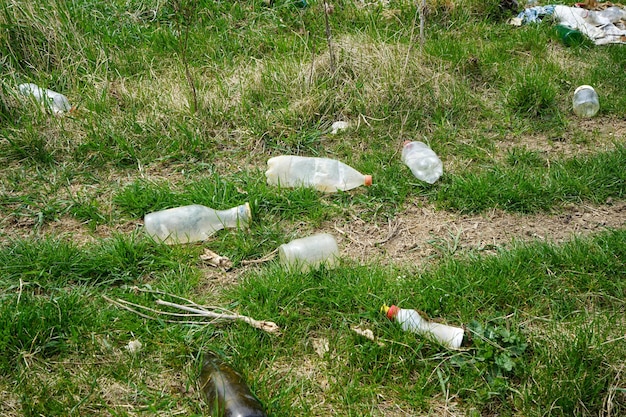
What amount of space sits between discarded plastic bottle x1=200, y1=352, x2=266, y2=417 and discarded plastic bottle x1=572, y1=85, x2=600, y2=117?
3.33 m

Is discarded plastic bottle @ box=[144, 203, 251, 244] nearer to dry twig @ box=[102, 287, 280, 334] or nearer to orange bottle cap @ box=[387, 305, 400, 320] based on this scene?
dry twig @ box=[102, 287, 280, 334]

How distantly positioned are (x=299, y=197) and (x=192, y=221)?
2.08 ft

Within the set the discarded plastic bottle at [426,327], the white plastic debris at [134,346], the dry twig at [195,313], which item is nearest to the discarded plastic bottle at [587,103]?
the discarded plastic bottle at [426,327]

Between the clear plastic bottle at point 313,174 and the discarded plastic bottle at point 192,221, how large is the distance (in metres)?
0.40

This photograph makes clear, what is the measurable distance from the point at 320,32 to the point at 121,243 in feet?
9.90

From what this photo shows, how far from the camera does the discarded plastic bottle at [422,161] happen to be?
381 cm

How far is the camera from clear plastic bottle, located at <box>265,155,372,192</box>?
3.77m

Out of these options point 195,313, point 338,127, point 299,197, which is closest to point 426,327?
point 195,313

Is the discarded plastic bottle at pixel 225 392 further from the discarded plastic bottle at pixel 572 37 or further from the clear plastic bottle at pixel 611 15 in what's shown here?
the clear plastic bottle at pixel 611 15

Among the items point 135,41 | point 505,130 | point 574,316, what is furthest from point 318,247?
point 135,41

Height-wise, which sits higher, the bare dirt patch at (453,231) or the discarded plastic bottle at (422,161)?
the discarded plastic bottle at (422,161)

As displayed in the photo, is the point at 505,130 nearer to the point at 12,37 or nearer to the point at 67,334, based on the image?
the point at 67,334

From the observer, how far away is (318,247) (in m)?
3.21

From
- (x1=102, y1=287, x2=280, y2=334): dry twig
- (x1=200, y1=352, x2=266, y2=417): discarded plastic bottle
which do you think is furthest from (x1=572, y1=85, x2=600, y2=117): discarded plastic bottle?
(x1=200, y1=352, x2=266, y2=417): discarded plastic bottle
